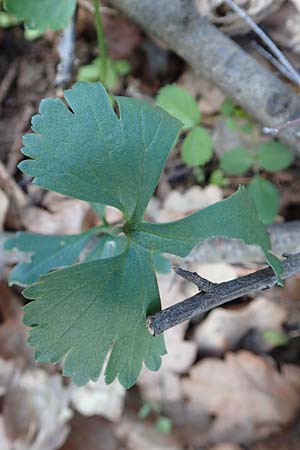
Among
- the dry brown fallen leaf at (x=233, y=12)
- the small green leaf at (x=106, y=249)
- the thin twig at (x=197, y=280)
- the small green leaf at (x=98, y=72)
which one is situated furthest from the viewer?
the small green leaf at (x=98, y=72)

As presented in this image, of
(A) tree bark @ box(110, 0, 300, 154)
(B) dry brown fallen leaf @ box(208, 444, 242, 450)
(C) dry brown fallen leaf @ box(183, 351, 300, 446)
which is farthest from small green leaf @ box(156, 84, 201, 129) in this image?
(B) dry brown fallen leaf @ box(208, 444, 242, 450)

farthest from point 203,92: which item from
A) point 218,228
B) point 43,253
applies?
point 218,228

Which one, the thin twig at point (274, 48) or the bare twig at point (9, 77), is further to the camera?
the bare twig at point (9, 77)

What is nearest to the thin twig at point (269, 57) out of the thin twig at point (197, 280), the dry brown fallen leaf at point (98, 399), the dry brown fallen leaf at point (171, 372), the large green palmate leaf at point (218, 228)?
the large green palmate leaf at point (218, 228)

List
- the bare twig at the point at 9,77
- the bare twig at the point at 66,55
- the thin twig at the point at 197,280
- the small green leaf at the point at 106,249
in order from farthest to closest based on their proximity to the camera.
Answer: the bare twig at the point at 9,77 < the bare twig at the point at 66,55 < the small green leaf at the point at 106,249 < the thin twig at the point at 197,280

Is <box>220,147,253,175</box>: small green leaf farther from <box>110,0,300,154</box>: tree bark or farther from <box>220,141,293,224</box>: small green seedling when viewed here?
<box>110,0,300,154</box>: tree bark

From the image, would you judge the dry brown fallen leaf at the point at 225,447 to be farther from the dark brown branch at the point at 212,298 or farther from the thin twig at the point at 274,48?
the thin twig at the point at 274,48

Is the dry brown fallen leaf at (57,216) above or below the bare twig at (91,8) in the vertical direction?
below
